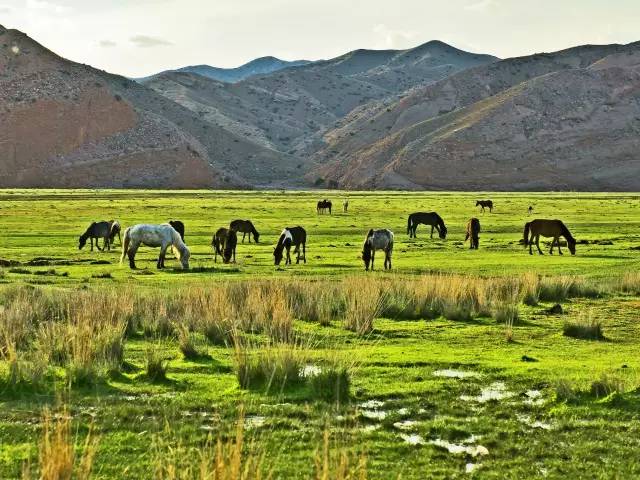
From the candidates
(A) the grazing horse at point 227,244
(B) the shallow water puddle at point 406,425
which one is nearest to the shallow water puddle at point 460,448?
(B) the shallow water puddle at point 406,425

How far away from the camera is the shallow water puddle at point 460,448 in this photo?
346 inches

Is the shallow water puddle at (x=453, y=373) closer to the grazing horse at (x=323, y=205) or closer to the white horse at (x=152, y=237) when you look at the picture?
the white horse at (x=152, y=237)

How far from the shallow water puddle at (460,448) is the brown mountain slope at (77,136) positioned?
452 feet

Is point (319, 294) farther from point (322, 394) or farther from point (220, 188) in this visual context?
point (220, 188)

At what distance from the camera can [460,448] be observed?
8.96 m

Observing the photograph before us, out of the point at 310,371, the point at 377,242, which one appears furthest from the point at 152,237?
the point at 310,371

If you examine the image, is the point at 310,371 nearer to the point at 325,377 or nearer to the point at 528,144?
the point at 325,377

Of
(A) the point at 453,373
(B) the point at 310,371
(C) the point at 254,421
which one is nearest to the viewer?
(C) the point at 254,421

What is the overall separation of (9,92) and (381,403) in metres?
153

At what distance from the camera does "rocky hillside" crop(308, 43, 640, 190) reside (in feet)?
513

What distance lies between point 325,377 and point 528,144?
160125 mm

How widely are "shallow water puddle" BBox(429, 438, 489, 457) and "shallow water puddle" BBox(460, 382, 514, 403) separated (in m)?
1.81

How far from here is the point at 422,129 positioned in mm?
182250

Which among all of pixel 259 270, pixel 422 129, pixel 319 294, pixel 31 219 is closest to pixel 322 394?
pixel 319 294
